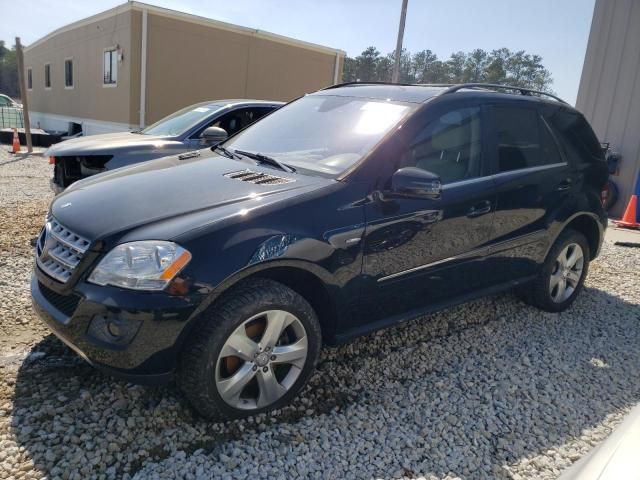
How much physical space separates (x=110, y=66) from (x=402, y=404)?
16261mm

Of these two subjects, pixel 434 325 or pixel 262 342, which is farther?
pixel 434 325

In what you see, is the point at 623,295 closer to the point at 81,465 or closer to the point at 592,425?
the point at 592,425

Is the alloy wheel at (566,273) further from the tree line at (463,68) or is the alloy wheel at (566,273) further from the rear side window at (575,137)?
the tree line at (463,68)

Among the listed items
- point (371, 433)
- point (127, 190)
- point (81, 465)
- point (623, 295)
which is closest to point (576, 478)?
point (371, 433)

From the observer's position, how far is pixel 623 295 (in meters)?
5.12

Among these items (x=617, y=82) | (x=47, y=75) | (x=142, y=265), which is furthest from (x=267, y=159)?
(x=47, y=75)

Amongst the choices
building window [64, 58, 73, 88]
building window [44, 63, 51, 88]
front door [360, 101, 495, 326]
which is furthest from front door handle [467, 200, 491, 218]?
building window [44, 63, 51, 88]

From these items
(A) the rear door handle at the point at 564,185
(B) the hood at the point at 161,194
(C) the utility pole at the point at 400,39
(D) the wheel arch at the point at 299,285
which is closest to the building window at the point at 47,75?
(C) the utility pole at the point at 400,39

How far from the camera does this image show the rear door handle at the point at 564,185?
407 centimetres

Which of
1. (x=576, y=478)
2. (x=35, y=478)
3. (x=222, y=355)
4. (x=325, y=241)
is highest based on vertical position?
(x=325, y=241)

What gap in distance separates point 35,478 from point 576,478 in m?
2.09

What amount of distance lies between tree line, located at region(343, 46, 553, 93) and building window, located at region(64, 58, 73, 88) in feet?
104

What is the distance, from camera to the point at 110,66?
16.0 meters

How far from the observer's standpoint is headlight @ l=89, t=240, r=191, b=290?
88.9 inches
